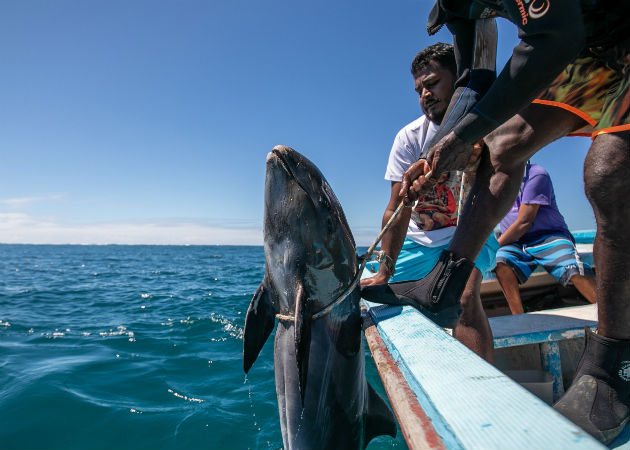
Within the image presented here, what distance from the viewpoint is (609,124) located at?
1.91 m

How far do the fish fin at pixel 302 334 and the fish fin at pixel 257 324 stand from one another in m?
0.37

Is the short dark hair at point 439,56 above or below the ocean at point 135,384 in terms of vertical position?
above

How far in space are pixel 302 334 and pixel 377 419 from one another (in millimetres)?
840

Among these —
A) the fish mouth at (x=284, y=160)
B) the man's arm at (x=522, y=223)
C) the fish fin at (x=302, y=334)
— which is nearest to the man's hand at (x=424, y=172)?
the fish mouth at (x=284, y=160)

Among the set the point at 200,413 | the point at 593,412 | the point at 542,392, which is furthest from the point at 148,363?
the point at 593,412

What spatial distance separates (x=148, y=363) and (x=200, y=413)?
1.99 m

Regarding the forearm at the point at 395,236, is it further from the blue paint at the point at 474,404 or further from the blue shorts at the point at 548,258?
the blue shorts at the point at 548,258

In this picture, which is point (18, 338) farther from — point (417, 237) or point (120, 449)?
point (417, 237)

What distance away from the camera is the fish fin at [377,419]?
7.18ft

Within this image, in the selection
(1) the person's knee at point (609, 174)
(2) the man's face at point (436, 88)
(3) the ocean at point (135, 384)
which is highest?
(2) the man's face at point (436, 88)

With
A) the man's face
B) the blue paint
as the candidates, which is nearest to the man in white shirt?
the man's face

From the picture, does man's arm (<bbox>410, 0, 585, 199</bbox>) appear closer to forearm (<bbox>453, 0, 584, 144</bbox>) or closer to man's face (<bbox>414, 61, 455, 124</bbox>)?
forearm (<bbox>453, 0, 584, 144</bbox>)

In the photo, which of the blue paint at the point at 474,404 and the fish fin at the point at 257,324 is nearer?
the blue paint at the point at 474,404

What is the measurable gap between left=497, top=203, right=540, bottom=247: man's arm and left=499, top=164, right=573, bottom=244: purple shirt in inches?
2.8
